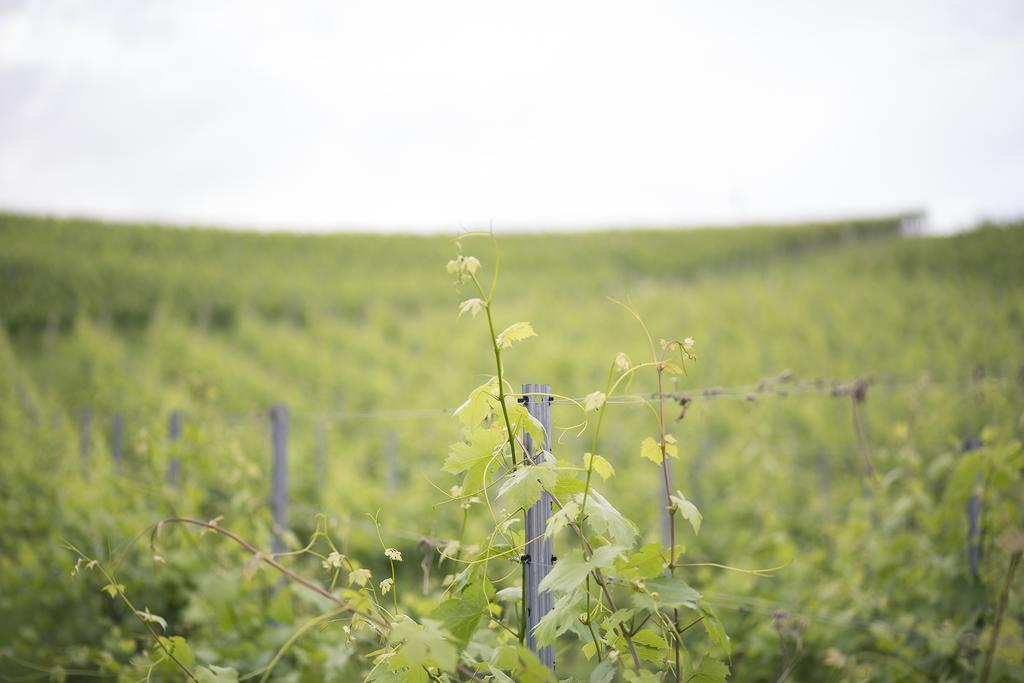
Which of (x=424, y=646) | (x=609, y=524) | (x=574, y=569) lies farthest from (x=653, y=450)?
(x=424, y=646)

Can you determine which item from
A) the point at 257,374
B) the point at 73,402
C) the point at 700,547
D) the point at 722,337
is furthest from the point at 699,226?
the point at 700,547

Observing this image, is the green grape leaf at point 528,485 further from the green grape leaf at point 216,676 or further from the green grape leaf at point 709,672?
the green grape leaf at point 216,676

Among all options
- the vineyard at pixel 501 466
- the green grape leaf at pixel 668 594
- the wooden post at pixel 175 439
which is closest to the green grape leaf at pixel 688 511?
the vineyard at pixel 501 466

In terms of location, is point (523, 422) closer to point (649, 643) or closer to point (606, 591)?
point (606, 591)

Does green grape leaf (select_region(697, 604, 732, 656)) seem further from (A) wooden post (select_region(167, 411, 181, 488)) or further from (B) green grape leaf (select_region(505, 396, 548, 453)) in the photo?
(A) wooden post (select_region(167, 411, 181, 488))

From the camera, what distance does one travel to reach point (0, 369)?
1520cm

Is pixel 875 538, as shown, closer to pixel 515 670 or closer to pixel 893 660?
pixel 893 660

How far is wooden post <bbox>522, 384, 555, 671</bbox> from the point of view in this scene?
58.1 inches

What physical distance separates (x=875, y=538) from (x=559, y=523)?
11.6 ft

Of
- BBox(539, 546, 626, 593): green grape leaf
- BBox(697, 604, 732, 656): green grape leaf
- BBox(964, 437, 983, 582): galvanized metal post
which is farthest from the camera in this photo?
BBox(964, 437, 983, 582): galvanized metal post

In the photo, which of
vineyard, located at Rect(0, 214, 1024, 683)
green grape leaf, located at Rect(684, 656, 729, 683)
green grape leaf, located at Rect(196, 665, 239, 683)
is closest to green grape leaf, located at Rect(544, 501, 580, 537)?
vineyard, located at Rect(0, 214, 1024, 683)

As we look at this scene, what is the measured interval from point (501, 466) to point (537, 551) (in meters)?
0.19

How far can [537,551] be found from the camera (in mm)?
1486

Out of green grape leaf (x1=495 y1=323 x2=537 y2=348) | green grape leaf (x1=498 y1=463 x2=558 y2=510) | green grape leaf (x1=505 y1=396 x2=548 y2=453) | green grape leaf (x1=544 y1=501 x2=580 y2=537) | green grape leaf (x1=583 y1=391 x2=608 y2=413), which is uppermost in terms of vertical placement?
green grape leaf (x1=495 y1=323 x2=537 y2=348)
